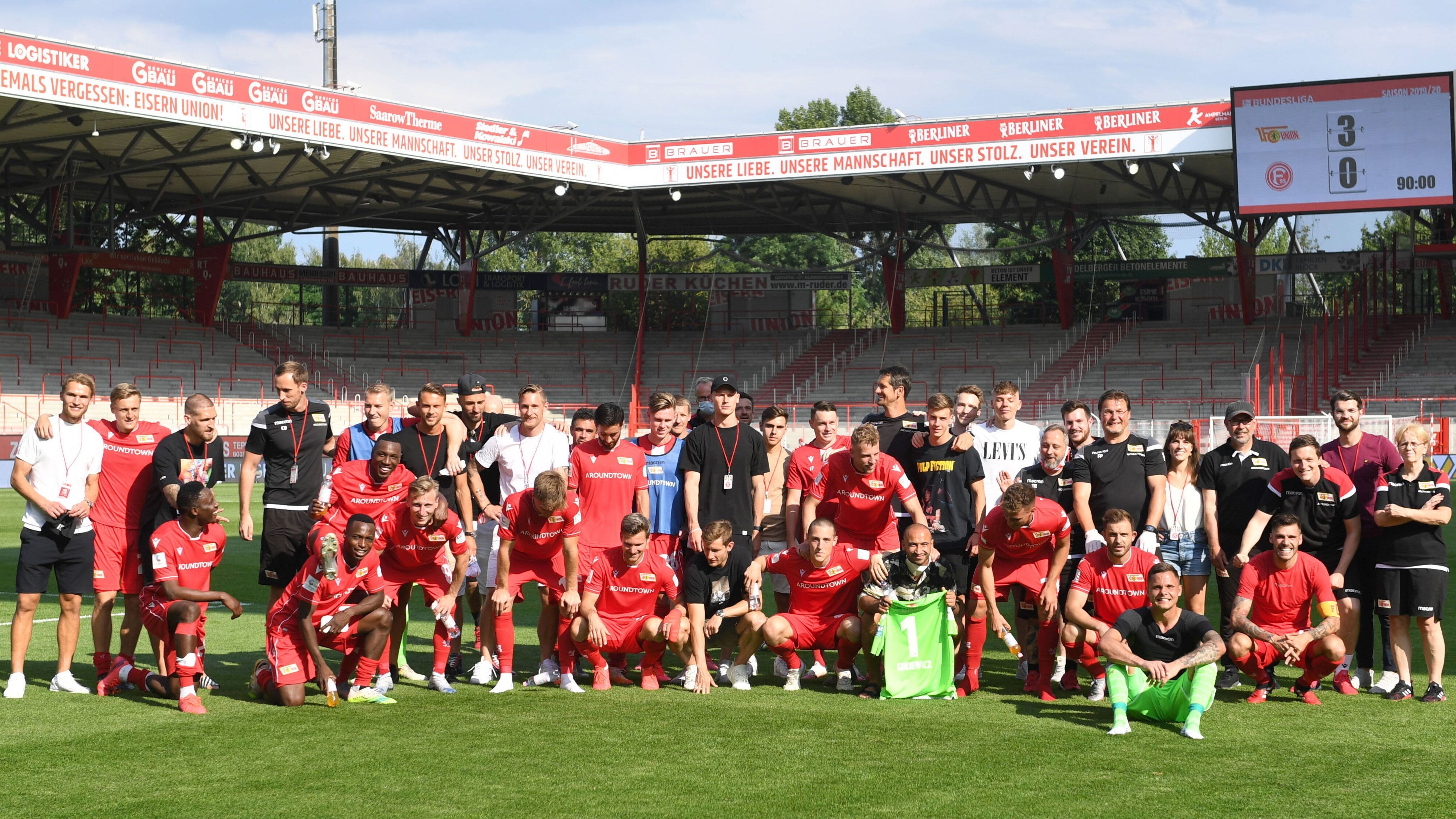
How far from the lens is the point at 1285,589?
8203mm

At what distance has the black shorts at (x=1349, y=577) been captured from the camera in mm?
8602

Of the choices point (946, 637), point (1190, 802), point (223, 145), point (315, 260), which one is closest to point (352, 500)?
point (946, 637)

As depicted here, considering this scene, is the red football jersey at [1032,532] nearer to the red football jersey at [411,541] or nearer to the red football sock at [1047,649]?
the red football sock at [1047,649]

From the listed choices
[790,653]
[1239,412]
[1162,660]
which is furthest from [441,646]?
[1239,412]

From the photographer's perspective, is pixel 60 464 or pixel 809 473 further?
pixel 809 473

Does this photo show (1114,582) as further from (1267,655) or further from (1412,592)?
(1412,592)

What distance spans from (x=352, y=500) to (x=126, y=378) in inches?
1091

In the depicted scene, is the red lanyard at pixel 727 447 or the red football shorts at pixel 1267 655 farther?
the red lanyard at pixel 727 447

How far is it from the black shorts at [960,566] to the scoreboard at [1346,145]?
1952 centimetres

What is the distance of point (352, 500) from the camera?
862 cm

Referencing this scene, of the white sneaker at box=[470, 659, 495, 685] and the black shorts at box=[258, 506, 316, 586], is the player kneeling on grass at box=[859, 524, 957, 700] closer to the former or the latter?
the white sneaker at box=[470, 659, 495, 685]

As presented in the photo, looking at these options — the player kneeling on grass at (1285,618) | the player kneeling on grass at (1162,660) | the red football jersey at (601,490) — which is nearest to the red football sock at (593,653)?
the red football jersey at (601,490)

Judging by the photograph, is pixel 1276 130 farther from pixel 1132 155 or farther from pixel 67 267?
pixel 67 267

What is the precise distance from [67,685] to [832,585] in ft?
16.1
